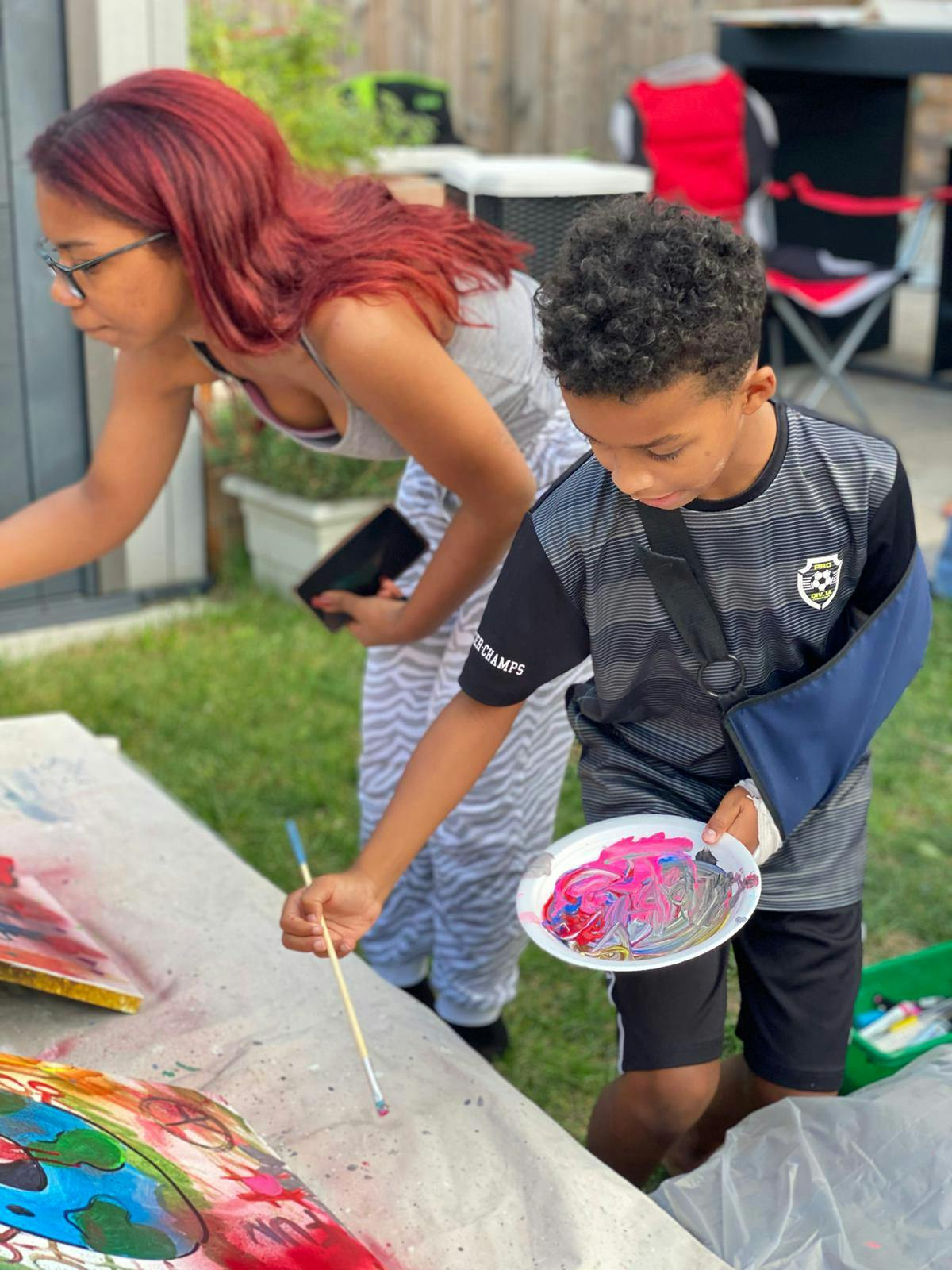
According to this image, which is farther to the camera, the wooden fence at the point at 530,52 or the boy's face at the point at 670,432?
the wooden fence at the point at 530,52

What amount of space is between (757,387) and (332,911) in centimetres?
75

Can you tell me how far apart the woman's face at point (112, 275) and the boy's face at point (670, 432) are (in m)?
0.69

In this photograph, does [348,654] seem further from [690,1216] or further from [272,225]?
[690,1216]

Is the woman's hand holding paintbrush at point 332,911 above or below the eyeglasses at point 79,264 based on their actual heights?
below

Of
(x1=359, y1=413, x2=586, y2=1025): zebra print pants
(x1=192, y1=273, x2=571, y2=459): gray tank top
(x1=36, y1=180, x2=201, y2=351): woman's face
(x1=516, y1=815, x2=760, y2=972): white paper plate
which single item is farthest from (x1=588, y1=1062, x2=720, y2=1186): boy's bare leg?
(x1=36, y1=180, x2=201, y2=351): woman's face

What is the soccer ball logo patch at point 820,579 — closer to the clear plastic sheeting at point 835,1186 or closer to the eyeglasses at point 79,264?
the clear plastic sheeting at point 835,1186

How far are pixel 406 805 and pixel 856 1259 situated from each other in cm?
69

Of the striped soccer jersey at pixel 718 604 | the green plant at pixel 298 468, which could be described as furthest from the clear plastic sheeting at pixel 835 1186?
the green plant at pixel 298 468

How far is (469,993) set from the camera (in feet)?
7.85

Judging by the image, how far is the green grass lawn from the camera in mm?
2668

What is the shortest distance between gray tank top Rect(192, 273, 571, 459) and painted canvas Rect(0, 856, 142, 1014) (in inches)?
31.2

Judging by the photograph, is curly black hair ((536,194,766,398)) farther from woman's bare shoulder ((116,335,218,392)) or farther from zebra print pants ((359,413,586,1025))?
woman's bare shoulder ((116,335,218,392))

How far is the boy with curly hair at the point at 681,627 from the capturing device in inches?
52.8

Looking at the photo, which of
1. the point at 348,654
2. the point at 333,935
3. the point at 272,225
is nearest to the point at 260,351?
the point at 272,225
